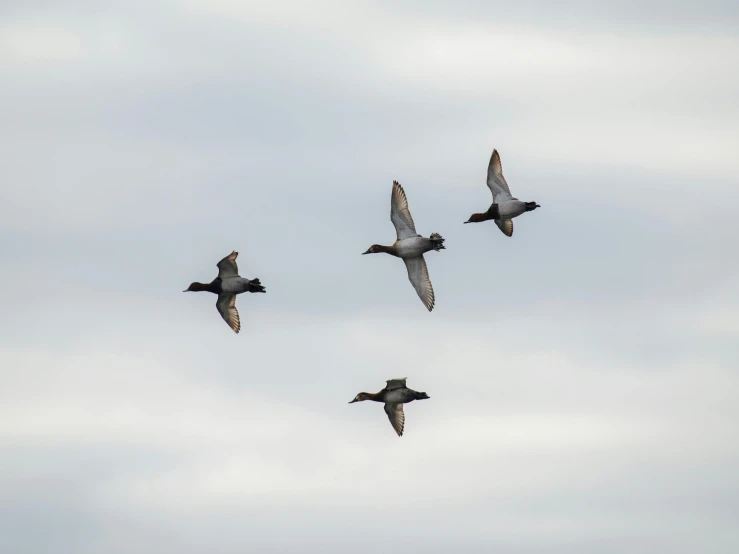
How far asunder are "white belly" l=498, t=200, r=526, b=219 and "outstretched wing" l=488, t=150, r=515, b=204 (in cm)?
43

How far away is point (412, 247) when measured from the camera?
370 feet

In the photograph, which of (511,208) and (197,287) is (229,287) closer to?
(197,287)

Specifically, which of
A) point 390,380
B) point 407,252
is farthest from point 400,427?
point 407,252

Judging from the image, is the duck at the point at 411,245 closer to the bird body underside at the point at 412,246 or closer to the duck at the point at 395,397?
the bird body underside at the point at 412,246

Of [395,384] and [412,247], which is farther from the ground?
[412,247]

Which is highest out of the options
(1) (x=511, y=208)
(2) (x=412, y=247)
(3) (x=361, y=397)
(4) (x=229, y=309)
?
(1) (x=511, y=208)

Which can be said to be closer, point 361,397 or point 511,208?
point 361,397

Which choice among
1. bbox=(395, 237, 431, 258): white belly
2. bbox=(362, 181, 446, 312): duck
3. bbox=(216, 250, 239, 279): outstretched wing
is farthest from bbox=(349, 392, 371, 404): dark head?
bbox=(216, 250, 239, 279): outstretched wing

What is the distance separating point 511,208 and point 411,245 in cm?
838

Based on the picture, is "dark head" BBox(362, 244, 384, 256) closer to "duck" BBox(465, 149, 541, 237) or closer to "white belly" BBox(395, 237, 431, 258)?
"white belly" BBox(395, 237, 431, 258)

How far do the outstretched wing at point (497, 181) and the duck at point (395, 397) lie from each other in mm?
12769

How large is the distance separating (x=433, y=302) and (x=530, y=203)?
28.5 feet

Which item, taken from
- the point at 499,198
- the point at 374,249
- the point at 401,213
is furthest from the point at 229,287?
the point at 499,198

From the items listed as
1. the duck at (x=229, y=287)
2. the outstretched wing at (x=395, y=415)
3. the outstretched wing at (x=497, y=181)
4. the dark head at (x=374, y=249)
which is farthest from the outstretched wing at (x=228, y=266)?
the outstretched wing at (x=497, y=181)
